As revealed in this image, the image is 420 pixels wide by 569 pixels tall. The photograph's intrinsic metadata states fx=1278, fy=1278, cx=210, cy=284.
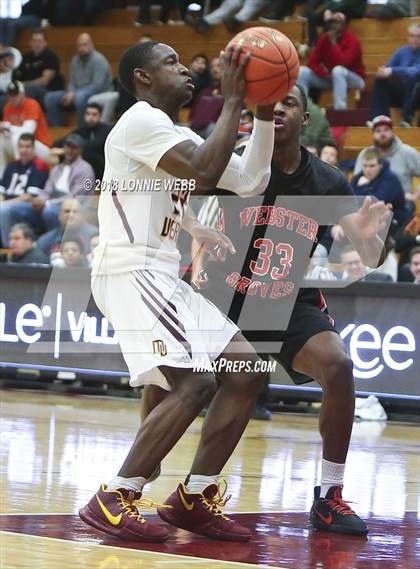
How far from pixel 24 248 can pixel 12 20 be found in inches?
300

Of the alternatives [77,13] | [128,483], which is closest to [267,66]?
[128,483]

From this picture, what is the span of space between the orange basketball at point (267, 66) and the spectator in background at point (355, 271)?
629 centimetres

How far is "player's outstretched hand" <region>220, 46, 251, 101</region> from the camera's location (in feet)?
17.1

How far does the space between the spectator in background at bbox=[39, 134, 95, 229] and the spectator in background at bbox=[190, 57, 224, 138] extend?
153 centimetres

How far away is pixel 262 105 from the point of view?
215 inches

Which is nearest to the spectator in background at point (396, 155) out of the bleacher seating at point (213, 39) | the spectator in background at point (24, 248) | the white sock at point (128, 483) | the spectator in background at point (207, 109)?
the bleacher seating at point (213, 39)

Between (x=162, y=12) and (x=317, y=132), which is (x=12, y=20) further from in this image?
(x=317, y=132)

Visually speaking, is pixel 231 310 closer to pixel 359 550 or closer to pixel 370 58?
pixel 359 550

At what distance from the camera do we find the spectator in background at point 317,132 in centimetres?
1370

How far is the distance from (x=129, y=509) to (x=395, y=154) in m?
9.01

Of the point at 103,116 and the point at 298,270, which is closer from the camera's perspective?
the point at 298,270

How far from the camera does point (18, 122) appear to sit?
17125 mm

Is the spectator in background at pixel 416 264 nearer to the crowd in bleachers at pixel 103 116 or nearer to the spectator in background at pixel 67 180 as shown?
the crowd in bleachers at pixel 103 116

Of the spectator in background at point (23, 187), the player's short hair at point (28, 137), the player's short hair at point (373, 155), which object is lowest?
the spectator in background at point (23, 187)
